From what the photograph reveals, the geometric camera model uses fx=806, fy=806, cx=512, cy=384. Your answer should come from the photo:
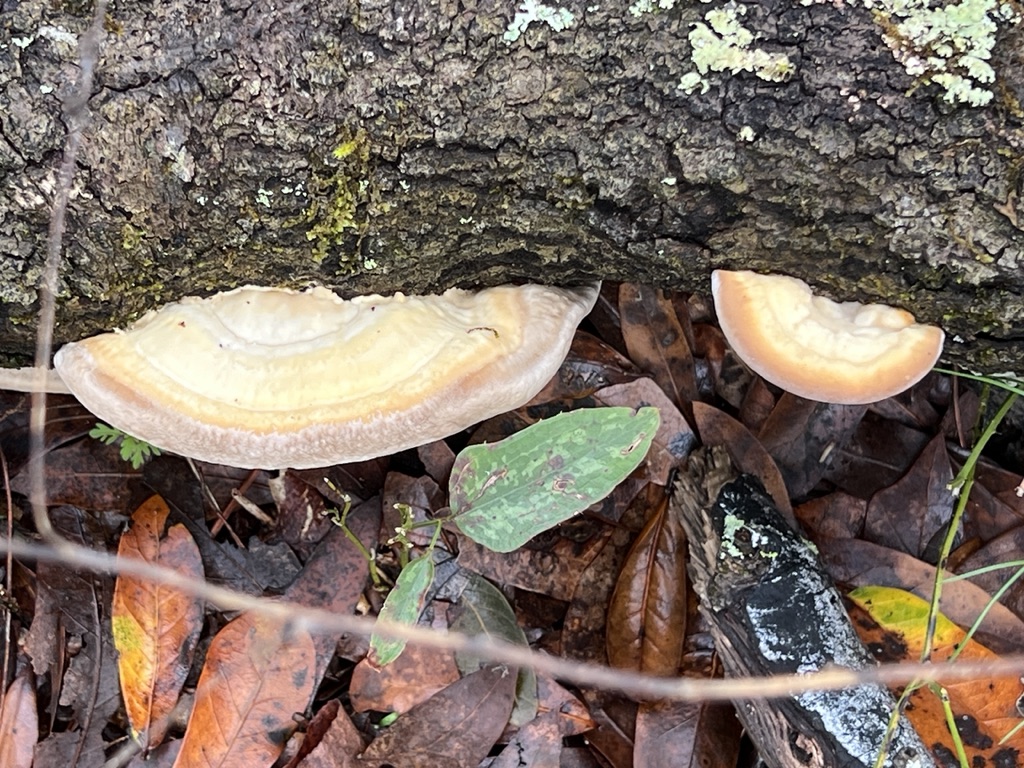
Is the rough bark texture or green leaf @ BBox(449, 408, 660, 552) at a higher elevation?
the rough bark texture

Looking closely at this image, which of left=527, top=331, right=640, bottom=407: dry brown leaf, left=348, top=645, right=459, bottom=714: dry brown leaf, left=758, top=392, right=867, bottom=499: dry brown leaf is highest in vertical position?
left=527, top=331, right=640, bottom=407: dry brown leaf

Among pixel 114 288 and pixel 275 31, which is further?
pixel 114 288

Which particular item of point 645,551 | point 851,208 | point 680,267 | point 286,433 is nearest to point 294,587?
point 286,433

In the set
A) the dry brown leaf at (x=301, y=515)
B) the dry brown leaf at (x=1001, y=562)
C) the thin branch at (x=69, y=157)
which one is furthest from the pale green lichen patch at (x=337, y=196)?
the dry brown leaf at (x=1001, y=562)

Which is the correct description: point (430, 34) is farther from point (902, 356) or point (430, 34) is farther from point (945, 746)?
point (945, 746)

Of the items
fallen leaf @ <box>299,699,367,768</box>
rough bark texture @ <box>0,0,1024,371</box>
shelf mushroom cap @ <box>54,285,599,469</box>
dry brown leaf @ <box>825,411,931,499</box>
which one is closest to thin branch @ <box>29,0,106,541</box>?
rough bark texture @ <box>0,0,1024,371</box>

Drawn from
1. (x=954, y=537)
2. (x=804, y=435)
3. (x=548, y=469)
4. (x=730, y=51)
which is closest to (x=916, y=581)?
(x=954, y=537)

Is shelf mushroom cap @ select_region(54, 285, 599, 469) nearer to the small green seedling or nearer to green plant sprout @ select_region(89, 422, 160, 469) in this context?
the small green seedling

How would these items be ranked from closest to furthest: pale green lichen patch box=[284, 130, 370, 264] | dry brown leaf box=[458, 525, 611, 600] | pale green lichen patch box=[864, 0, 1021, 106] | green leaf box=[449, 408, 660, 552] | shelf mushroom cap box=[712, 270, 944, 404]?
pale green lichen patch box=[864, 0, 1021, 106] < pale green lichen patch box=[284, 130, 370, 264] < shelf mushroom cap box=[712, 270, 944, 404] < green leaf box=[449, 408, 660, 552] < dry brown leaf box=[458, 525, 611, 600]
